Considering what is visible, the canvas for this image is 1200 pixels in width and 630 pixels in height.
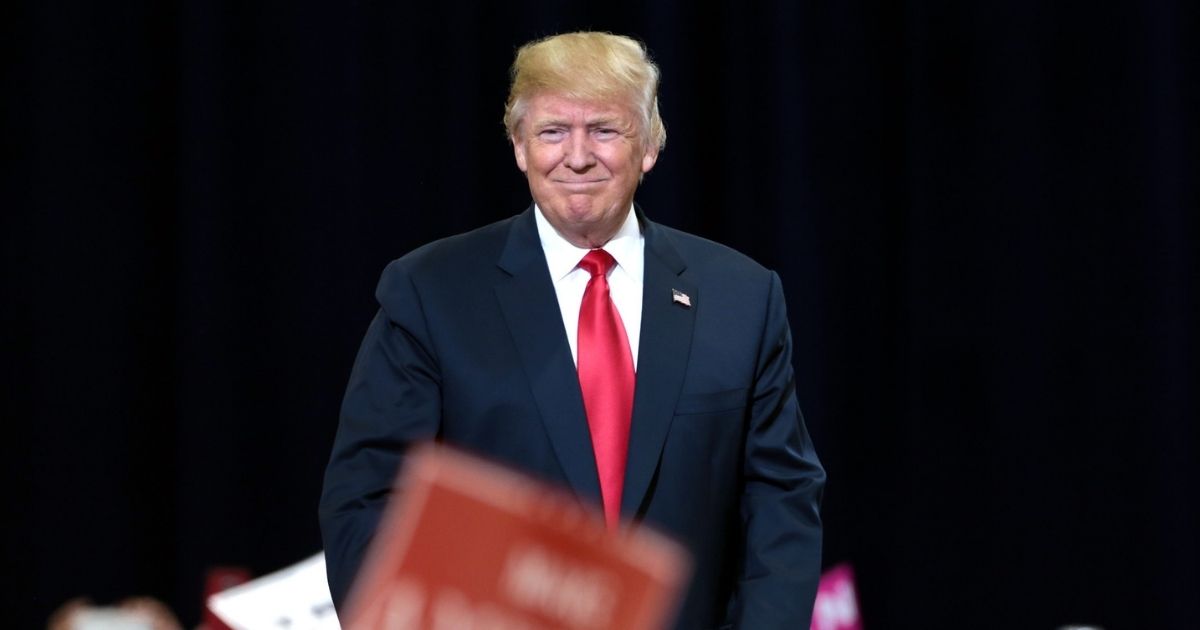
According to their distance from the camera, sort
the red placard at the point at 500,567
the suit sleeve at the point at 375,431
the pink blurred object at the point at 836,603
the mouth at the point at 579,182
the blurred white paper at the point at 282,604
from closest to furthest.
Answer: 1. the red placard at the point at 500,567
2. the suit sleeve at the point at 375,431
3. the mouth at the point at 579,182
4. the blurred white paper at the point at 282,604
5. the pink blurred object at the point at 836,603

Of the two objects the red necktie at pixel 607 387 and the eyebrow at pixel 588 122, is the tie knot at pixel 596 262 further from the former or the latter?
the eyebrow at pixel 588 122

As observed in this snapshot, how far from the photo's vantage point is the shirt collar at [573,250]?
169 centimetres

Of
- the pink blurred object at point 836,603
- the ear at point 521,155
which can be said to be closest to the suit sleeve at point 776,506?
the ear at point 521,155

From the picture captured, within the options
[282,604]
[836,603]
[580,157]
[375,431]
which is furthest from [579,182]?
[836,603]

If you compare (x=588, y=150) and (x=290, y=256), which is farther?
(x=290, y=256)

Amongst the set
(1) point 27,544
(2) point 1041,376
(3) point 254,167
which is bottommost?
(1) point 27,544

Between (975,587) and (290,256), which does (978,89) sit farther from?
(290,256)

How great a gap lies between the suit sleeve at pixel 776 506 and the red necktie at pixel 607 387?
0.53 feet

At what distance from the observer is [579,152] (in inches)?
64.9

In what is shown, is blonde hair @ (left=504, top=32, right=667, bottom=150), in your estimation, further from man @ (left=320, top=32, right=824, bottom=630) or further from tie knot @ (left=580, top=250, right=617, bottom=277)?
tie knot @ (left=580, top=250, right=617, bottom=277)

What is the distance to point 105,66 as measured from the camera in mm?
2609

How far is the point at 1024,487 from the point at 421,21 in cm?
138

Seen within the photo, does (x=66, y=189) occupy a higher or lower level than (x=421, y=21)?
lower

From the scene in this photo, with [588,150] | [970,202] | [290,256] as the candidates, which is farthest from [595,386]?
[970,202]
